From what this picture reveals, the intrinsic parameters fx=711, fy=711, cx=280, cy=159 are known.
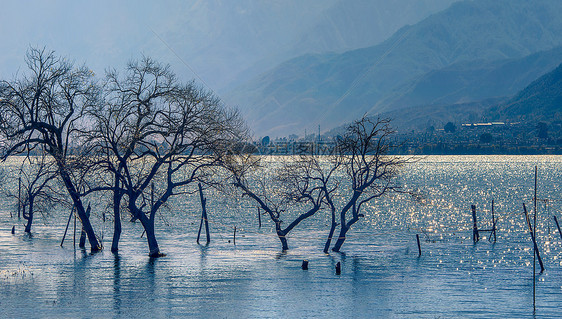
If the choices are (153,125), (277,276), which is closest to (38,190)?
(153,125)

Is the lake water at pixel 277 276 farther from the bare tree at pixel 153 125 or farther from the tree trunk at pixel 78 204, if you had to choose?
the bare tree at pixel 153 125

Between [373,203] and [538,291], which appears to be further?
[373,203]

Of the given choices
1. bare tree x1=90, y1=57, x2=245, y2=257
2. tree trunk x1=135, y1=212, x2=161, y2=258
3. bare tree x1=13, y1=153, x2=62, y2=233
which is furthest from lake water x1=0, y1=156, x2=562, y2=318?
bare tree x1=90, y1=57, x2=245, y2=257

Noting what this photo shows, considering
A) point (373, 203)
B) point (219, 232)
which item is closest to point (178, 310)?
point (219, 232)

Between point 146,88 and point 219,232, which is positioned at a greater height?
point 146,88

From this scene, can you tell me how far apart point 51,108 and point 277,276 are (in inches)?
771

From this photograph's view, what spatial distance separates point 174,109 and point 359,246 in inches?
948

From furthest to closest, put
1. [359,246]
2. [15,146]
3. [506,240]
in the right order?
[506,240] → [359,246] → [15,146]

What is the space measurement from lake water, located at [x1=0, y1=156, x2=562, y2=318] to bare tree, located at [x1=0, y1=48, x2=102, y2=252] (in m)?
7.02

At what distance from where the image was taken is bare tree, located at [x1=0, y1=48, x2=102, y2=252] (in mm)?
48062

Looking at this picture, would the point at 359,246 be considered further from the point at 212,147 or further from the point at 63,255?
the point at 63,255

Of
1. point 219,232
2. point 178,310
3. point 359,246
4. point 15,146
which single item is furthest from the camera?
point 219,232

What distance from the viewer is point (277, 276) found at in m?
49.3

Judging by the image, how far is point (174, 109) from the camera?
50.2 m
